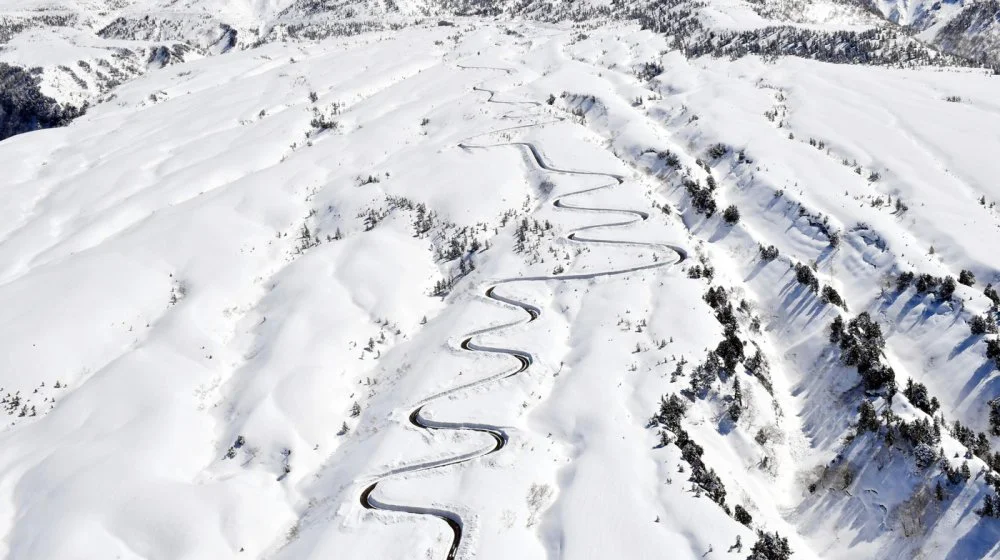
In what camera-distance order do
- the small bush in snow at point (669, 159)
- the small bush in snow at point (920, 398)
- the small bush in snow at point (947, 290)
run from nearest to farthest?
the small bush in snow at point (920, 398) → the small bush in snow at point (947, 290) → the small bush in snow at point (669, 159)

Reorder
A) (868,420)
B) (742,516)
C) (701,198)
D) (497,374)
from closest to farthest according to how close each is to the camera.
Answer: (742,516) → (868,420) → (497,374) → (701,198)

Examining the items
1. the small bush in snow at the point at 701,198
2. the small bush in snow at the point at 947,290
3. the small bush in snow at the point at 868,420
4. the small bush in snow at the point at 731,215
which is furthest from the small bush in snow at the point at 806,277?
the small bush in snow at the point at 868,420

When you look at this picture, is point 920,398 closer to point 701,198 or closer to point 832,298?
point 832,298

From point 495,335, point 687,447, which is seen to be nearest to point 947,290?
point 687,447

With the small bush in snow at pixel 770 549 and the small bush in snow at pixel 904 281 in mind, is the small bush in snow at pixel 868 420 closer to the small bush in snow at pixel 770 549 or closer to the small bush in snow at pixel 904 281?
the small bush in snow at pixel 770 549

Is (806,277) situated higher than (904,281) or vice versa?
(904,281)

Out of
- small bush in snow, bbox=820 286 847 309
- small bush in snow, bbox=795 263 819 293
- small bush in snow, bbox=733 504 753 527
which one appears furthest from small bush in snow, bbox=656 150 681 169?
small bush in snow, bbox=733 504 753 527

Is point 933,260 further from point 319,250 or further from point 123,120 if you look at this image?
point 123,120
